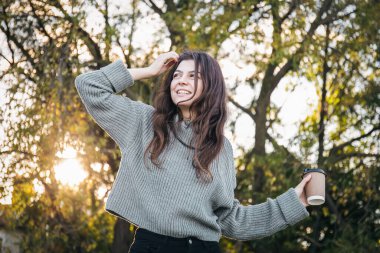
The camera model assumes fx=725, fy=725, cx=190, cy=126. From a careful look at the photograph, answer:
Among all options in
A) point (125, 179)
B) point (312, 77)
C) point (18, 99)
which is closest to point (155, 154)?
point (125, 179)

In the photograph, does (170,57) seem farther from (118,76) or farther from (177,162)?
(177,162)

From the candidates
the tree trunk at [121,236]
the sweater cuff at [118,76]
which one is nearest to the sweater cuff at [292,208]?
the sweater cuff at [118,76]

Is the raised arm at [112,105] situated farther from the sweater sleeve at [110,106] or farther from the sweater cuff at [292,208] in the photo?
the sweater cuff at [292,208]

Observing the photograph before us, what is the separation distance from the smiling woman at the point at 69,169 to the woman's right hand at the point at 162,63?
12.6 feet

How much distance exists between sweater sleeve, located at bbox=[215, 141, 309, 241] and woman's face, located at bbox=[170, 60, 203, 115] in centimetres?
32

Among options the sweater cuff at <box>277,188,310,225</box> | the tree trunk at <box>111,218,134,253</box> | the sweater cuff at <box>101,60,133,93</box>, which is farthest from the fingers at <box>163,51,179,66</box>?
the tree trunk at <box>111,218,134,253</box>

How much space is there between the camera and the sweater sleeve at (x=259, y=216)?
270cm

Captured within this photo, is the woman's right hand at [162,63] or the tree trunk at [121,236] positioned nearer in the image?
the woman's right hand at [162,63]

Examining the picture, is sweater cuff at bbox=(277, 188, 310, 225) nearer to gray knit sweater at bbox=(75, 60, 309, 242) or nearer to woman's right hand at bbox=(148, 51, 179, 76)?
gray knit sweater at bbox=(75, 60, 309, 242)

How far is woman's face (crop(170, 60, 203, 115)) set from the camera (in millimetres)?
2658

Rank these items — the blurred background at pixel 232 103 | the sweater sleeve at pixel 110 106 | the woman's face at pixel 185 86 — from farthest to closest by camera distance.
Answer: the blurred background at pixel 232 103 < the woman's face at pixel 185 86 < the sweater sleeve at pixel 110 106

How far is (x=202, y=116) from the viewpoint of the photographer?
2.69m

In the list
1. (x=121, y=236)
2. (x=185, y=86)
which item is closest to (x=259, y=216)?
(x=185, y=86)

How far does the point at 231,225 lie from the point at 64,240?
5111 millimetres
